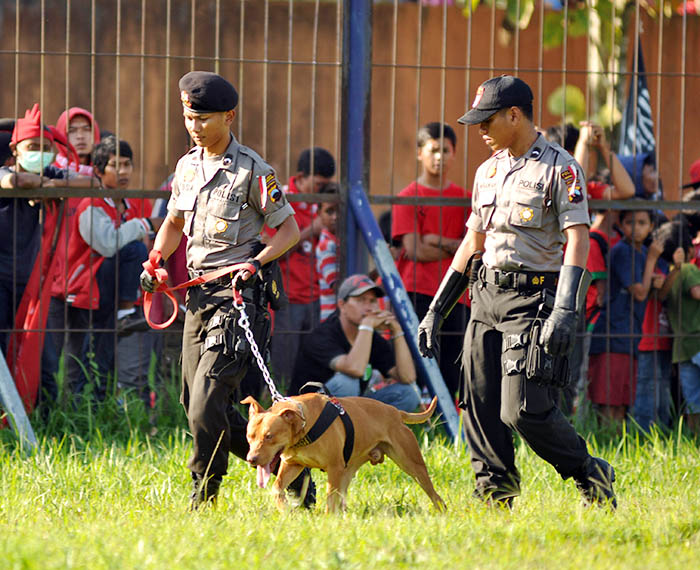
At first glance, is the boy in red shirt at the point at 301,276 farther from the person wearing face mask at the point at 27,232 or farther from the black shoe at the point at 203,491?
the black shoe at the point at 203,491

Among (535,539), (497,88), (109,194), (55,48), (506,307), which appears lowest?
(535,539)

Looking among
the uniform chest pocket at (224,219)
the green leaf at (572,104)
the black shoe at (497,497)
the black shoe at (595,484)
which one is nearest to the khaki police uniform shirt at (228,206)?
the uniform chest pocket at (224,219)

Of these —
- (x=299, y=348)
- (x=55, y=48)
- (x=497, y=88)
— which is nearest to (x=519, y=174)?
(x=497, y=88)

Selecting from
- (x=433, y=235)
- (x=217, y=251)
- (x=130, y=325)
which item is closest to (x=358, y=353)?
(x=433, y=235)

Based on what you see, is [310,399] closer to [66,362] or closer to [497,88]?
Result: [497,88]

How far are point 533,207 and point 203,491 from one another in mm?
1942

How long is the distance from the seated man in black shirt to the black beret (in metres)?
2.24

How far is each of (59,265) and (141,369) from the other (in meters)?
0.88

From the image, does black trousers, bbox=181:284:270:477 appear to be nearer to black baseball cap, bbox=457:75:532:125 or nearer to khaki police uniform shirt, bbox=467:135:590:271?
khaki police uniform shirt, bbox=467:135:590:271

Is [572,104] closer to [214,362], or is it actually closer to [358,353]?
[358,353]

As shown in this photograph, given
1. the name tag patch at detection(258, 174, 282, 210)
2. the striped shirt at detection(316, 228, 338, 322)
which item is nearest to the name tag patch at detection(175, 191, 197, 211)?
the name tag patch at detection(258, 174, 282, 210)

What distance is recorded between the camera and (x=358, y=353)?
682 cm

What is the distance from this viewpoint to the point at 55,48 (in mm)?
12148

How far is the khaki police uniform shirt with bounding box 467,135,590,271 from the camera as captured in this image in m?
4.64
